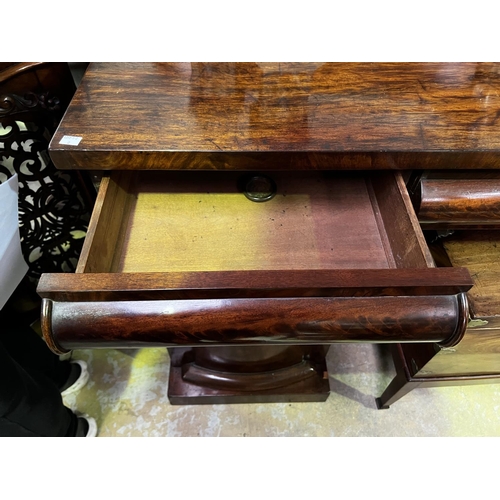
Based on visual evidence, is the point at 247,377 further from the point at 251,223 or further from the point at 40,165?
the point at 40,165

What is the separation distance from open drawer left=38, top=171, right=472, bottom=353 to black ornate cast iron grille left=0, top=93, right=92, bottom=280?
20 cm

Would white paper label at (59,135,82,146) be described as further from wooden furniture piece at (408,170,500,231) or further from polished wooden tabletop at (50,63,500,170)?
wooden furniture piece at (408,170,500,231)

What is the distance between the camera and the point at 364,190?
0.63 meters

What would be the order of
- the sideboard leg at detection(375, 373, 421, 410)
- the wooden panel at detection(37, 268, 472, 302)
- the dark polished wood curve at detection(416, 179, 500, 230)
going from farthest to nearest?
1. the sideboard leg at detection(375, 373, 421, 410)
2. the dark polished wood curve at detection(416, 179, 500, 230)
3. the wooden panel at detection(37, 268, 472, 302)

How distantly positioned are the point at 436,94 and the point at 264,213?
0.30 m

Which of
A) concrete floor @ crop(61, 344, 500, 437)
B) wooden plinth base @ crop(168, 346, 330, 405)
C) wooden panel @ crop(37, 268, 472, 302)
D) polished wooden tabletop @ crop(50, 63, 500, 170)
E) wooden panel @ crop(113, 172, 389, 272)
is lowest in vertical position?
concrete floor @ crop(61, 344, 500, 437)

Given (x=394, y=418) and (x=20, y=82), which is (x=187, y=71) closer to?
(x=20, y=82)

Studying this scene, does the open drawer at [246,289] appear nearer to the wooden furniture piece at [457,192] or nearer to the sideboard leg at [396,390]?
the wooden furniture piece at [457,192]

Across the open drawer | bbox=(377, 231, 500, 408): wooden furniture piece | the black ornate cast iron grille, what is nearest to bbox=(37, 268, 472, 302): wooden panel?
the open drawer

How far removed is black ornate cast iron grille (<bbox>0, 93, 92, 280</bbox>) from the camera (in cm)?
62

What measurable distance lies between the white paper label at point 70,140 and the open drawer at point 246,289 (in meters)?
0.06

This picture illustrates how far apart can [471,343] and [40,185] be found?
2.80 ft

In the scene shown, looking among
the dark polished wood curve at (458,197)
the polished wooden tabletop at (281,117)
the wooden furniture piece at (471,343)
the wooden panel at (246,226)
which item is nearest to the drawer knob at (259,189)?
the wooden panel at (246,226)

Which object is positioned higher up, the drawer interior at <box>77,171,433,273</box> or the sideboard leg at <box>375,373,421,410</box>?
the drawer interior at <box>77,171,433,273</box>
